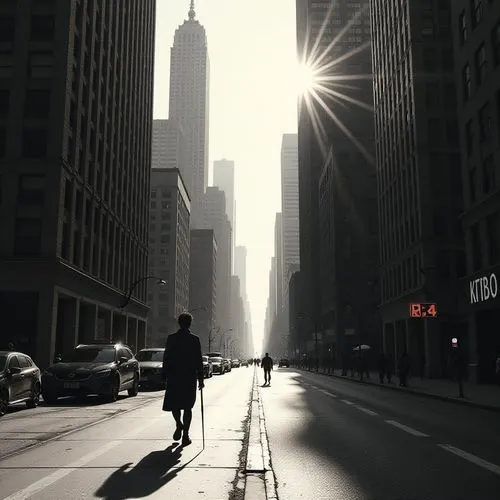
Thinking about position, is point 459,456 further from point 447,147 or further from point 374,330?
point 374,330

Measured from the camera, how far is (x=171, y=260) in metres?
130

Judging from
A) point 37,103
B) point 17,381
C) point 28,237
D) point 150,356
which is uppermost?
point 37,103

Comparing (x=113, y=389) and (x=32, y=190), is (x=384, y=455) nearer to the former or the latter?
(x=113, y=389)

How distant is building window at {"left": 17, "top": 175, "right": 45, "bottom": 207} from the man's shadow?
32.6m

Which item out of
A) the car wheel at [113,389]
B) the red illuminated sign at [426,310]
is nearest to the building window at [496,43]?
the red illuminated sign at [426,310]

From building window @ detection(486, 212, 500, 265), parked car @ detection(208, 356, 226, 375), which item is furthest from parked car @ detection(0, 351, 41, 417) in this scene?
parked car @ detection(208, 356, 226, 375)

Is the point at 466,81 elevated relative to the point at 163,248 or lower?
lower

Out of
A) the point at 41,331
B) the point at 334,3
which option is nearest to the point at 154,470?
the point at 41,331

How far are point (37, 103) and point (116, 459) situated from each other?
118ft

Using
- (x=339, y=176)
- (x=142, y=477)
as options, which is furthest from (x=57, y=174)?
(x=339, y=176)

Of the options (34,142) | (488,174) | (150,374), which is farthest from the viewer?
(34,142)

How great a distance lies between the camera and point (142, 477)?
6840mm

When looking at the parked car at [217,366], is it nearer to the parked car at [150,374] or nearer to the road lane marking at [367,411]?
the parked car at [150,374]

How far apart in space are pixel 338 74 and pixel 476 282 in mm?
106848
